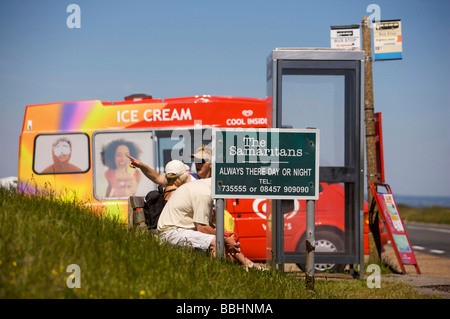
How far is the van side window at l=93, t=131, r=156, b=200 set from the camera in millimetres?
11969

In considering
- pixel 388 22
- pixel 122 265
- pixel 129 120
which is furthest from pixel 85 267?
pixel 388 22

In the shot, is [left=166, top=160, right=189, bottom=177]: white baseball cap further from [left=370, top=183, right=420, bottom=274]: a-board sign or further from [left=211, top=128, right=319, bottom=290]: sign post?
[left=370, top=183, right=420, bottom=274]: a-board sign

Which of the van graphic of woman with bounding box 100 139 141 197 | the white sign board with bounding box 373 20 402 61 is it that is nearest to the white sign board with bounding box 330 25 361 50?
the white sign board with bounding box 373 20 402 61

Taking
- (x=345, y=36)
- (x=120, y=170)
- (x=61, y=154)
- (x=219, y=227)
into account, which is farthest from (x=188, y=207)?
(x=61, y=154)

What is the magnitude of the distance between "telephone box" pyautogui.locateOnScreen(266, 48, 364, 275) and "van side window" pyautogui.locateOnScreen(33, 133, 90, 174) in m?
4.40

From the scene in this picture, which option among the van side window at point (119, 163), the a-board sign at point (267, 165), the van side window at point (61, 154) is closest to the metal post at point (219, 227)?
the a-board sign at point (267, 165)

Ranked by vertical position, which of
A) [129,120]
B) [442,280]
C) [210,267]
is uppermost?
[129,120]

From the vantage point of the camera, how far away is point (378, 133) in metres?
11.5

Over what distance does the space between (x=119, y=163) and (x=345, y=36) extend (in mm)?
4826

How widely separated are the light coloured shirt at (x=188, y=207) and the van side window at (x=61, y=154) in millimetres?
5265

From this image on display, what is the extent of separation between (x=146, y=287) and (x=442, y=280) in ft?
20.2

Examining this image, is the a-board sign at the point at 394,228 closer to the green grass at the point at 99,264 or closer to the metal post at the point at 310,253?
the green grass at the point at 99,264

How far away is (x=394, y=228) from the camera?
1108cm

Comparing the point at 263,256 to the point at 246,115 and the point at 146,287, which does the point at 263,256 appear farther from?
the point at 146,287
